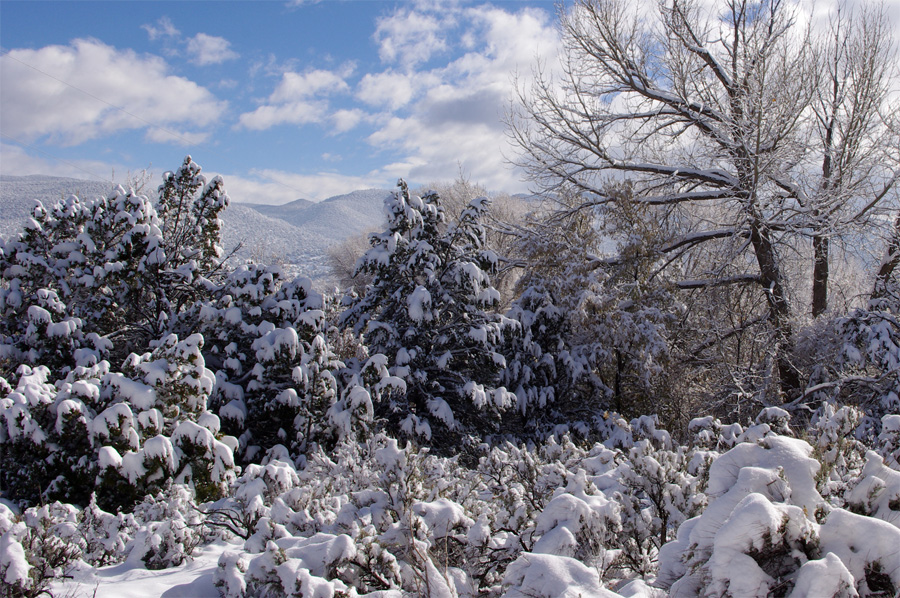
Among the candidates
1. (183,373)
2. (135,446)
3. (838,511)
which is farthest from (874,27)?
(135,446)

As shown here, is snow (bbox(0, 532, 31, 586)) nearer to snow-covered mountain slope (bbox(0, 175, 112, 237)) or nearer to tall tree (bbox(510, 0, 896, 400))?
tall tree (bbox(510, 0, 896, 400))

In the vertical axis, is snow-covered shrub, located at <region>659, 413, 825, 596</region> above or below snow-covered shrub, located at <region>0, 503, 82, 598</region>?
above

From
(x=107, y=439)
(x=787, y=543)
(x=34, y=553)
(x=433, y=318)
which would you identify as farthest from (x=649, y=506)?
(x=433, y=318)

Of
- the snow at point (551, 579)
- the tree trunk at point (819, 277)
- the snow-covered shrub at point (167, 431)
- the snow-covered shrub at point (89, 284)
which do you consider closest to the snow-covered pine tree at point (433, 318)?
the snow-covered shrub at point (167, 431)

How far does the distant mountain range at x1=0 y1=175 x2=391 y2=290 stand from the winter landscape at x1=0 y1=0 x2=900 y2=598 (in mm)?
3522

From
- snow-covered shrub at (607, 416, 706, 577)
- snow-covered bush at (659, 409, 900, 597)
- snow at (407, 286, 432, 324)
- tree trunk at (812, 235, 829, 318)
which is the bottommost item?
snow-covered shrub at (607, 416, 706, 577)

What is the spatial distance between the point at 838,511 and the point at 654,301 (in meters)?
8.69

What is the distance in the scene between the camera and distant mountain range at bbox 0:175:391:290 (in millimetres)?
45156

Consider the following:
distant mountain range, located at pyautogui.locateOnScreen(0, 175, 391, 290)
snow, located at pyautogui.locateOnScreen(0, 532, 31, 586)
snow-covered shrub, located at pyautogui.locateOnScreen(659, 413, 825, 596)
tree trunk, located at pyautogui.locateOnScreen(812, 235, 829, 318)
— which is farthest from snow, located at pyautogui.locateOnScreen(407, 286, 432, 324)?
tree trunk, located at pyautogui.locateOnScreen(812, 235, 829, 318)

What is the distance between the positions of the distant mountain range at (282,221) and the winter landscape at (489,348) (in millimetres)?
3522

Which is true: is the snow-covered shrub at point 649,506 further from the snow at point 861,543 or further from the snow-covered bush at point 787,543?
the snow at point 861,543

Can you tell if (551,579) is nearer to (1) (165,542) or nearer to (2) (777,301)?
(1) (165,542)

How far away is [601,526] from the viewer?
7.72ft

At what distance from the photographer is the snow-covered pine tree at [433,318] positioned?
29.5ft
